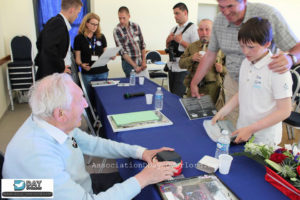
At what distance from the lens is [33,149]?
813 millimetres

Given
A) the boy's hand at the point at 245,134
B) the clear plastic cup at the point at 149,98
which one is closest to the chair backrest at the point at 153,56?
the clear plastic cup at the point at 149,98

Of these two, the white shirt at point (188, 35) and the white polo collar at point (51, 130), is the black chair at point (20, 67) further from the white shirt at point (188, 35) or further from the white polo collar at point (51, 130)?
the white polo collar at point (51, 130)

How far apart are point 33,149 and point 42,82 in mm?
272

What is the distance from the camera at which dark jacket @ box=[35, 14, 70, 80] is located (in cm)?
218

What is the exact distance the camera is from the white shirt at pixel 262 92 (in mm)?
1190

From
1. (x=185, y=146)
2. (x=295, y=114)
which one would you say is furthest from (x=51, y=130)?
(x=295, y=114)

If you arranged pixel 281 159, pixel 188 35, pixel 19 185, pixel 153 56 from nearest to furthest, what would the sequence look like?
pixel 19 185 < pixel 281 159 < pixel 188 35 < pixel 153 56

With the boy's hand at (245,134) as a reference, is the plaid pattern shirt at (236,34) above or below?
above

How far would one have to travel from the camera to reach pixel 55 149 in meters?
0.89

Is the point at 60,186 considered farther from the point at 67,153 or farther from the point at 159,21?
the point at 159,21

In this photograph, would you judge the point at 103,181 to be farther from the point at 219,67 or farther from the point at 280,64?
the point at 219,67

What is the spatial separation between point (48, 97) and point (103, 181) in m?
0.71

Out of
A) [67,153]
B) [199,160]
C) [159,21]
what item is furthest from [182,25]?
[67,153]

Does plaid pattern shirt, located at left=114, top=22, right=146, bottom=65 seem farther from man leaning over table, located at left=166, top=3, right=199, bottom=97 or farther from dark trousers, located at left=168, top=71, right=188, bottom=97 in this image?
dark trousers, located at left=168, top=71, right=188, bottom=97
